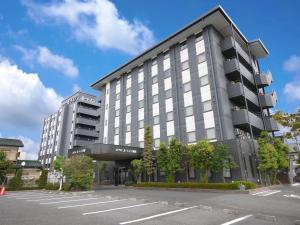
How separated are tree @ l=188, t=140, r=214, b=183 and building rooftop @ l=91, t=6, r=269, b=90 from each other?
19.0 meters

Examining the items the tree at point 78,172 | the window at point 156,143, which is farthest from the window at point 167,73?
the tree at point 78,172

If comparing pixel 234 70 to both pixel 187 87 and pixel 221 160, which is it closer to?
pixel 187 87

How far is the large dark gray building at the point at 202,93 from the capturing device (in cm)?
3133

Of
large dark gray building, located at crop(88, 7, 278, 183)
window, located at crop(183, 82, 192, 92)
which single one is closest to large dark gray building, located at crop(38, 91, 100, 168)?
large dark gray building, located at crop(88, 7, 278, 183)

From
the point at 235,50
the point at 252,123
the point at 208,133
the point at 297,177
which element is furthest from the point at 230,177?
the point at 297,177

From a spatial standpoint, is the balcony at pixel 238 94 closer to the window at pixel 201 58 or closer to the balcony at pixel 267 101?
the balcony at pixel 267 101

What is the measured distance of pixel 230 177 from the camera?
27.8 m

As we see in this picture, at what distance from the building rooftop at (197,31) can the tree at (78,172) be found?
77.9 ft

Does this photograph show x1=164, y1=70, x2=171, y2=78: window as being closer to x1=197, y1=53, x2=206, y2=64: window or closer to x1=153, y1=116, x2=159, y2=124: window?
x1=197, y1=53, x2=206, y2=64: window

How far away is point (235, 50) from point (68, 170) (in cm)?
2981

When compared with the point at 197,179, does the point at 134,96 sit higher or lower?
higher

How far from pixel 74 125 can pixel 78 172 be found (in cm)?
4849

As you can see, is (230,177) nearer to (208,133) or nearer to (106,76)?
(208,133)

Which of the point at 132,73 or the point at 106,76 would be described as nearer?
the point at 132,73
